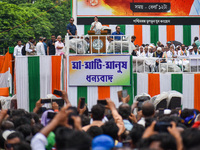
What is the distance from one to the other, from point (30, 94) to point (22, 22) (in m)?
28.7

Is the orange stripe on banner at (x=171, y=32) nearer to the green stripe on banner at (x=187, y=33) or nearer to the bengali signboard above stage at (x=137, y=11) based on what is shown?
the bengali signboard above stage at (x=137, y=11)

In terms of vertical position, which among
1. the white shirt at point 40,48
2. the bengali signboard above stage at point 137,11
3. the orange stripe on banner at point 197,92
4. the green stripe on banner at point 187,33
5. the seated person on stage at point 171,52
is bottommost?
the orange stripe on banner at point 197,92

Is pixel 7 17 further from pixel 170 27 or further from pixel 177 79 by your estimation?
pixel 177 79

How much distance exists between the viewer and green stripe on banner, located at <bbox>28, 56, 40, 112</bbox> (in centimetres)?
2072

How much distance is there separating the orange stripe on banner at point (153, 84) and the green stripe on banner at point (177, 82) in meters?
0.57

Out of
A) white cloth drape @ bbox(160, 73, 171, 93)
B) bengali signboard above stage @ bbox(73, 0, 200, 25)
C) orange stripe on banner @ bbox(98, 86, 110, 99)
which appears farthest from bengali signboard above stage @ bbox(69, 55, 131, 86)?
bengali signboard above stage @ bbox(73, 0, 200, 25)

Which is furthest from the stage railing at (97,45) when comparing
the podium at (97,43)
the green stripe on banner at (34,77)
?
the green stripe on banner at (34,77)

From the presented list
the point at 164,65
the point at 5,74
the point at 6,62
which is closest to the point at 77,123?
the point at 164,65

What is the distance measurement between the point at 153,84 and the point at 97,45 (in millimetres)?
2939

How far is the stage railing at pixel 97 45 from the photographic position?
1883 centimetres

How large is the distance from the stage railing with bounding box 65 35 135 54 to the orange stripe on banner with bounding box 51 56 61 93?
1.62 metres

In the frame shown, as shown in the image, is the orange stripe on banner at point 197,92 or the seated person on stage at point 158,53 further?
the seated person on stage at point 158,53

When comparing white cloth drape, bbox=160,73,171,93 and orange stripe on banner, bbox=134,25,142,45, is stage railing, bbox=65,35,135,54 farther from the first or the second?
orange stripe on banner, bbox=134,25,142,45

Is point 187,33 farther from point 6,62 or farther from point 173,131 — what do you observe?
point 173,131
